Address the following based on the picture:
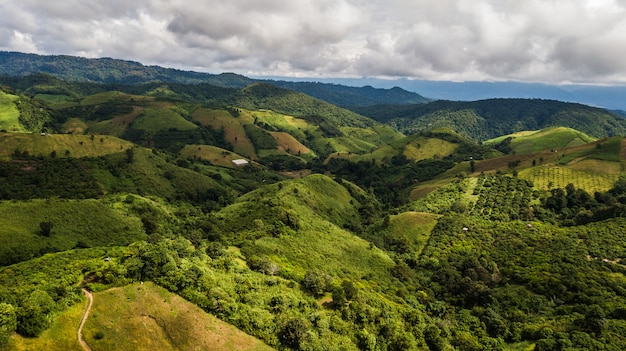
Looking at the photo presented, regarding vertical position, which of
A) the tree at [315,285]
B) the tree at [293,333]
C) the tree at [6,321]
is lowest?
the tree at [315,285]

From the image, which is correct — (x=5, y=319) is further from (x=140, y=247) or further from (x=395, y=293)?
(x=395, y=293)

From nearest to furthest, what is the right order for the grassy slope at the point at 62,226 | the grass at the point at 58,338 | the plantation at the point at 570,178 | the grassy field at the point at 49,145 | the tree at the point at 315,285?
the grass at the point at 58,338, the tree at the point at 315,285, the grassy slope at the point at 62,226, the grassy field at the point at 49,145, the plantation at the point at 570,178

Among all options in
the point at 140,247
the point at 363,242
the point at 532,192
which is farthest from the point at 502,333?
the point at 532,192

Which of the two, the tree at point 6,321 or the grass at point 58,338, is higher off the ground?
the tree at point 6,321

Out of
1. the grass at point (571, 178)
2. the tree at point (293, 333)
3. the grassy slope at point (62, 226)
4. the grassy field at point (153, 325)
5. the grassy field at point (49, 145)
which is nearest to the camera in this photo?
the grassy field at point (153, 325)

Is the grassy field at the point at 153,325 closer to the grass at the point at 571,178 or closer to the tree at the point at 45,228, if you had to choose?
the tree at the point at 45,228

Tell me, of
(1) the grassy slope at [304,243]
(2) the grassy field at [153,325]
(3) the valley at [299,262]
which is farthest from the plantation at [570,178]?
(2) the grassy field at [153,325]

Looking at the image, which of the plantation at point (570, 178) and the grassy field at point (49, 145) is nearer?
the grassy field at point (49, 145)
